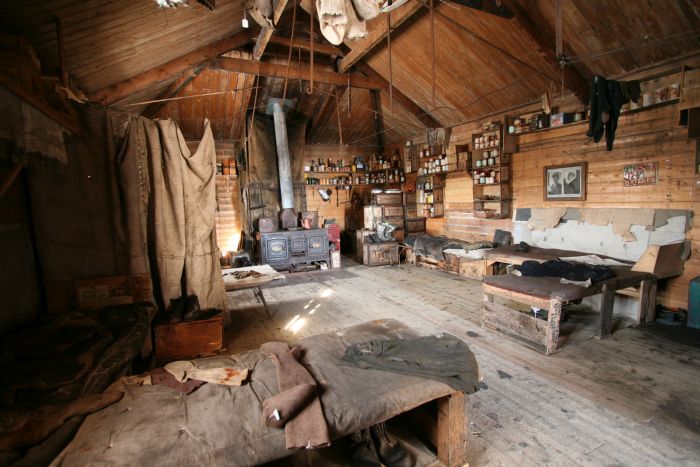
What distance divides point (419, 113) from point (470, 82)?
178cm


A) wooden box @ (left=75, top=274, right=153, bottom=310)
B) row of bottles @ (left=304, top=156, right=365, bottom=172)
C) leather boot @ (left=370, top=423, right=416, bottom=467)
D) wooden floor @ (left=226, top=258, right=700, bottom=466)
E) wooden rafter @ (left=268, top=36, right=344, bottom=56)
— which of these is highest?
wooden rafter @ (left=268, top=36, right=344, bottom=56)

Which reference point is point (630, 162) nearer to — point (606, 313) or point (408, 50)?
point (606, 313)

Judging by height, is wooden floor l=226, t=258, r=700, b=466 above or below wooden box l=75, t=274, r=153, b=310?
below

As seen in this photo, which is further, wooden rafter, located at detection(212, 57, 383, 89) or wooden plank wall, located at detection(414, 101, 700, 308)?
wooden rafter, located at detection(212, 57, 383, 89)

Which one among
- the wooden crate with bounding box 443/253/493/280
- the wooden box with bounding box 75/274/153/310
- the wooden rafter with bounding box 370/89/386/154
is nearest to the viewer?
the wooden box with bounding box 75/274/153/310

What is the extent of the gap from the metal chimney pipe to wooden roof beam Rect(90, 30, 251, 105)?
7.54ft

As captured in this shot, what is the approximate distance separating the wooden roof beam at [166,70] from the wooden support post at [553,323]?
21.3 ft

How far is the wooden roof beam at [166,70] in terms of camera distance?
5223mm

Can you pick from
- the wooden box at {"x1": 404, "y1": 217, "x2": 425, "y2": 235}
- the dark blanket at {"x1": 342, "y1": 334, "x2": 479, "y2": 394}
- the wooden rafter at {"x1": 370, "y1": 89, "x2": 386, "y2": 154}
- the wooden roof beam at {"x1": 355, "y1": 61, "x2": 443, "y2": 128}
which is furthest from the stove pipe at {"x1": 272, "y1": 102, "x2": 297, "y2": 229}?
the dark blanket at {"x1": 342, "y1": 334, "x2": 479, "y2": 394}

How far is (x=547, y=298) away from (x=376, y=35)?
5.56 meters

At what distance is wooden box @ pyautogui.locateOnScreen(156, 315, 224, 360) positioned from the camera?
10.8 ft

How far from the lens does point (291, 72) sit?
24.1ft

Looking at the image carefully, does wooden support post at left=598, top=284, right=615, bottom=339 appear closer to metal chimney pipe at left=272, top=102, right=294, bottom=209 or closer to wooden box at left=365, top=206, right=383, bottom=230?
wooden box at left=365, top=206, right=383, bottom=230

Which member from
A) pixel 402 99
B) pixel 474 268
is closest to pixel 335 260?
→ pixel 474 268
